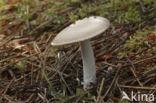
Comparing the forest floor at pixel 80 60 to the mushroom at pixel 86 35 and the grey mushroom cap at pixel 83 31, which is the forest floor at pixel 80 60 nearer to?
the mushroom at pixel 86 35

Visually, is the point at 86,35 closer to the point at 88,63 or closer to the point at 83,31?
the point at 83,31

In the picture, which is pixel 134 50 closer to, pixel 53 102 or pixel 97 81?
pixel 97 81

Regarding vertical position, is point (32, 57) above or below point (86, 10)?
below

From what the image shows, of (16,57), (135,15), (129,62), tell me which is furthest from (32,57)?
(135,15)

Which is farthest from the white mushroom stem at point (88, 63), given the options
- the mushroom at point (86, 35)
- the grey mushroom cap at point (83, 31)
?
the grey mushroom cap at point (83, 31)

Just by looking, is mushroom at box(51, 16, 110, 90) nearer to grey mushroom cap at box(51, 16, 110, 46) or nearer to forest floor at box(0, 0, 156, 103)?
grey mushroom cap at box(51, 16, 110, 46)

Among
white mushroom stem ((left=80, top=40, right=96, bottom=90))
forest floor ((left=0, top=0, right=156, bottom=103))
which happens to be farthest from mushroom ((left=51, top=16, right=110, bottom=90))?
forest floor ((left=0, top=0, right=156, bottom=103))
